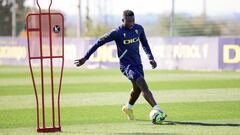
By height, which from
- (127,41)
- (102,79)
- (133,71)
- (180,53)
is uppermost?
(127,41)

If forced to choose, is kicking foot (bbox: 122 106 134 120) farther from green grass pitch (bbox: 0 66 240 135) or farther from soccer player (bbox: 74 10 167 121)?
soccer player (bbox: 74 10 167 121)

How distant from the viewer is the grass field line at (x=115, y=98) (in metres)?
18.0

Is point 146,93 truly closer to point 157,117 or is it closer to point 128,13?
point 157,117

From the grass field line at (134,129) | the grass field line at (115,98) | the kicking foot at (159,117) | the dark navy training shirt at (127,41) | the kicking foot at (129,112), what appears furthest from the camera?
the grass field line at (115,98)

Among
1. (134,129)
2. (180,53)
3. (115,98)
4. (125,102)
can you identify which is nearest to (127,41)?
(134,129)

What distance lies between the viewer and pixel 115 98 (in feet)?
63.5

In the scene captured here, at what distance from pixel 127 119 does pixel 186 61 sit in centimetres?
2011

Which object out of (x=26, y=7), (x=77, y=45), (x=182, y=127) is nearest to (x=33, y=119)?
(x=182, y=127)

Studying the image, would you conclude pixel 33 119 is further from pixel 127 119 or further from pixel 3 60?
pixel 3 60

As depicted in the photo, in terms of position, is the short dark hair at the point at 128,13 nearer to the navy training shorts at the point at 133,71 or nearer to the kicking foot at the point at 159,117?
the navy training shorts at the point at 133,71

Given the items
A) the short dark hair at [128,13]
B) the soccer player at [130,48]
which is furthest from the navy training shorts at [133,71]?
the short dark hair at [128,13]

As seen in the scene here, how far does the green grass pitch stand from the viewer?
12812 mm

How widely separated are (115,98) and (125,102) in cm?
114

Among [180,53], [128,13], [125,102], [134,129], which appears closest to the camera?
[134,129]
